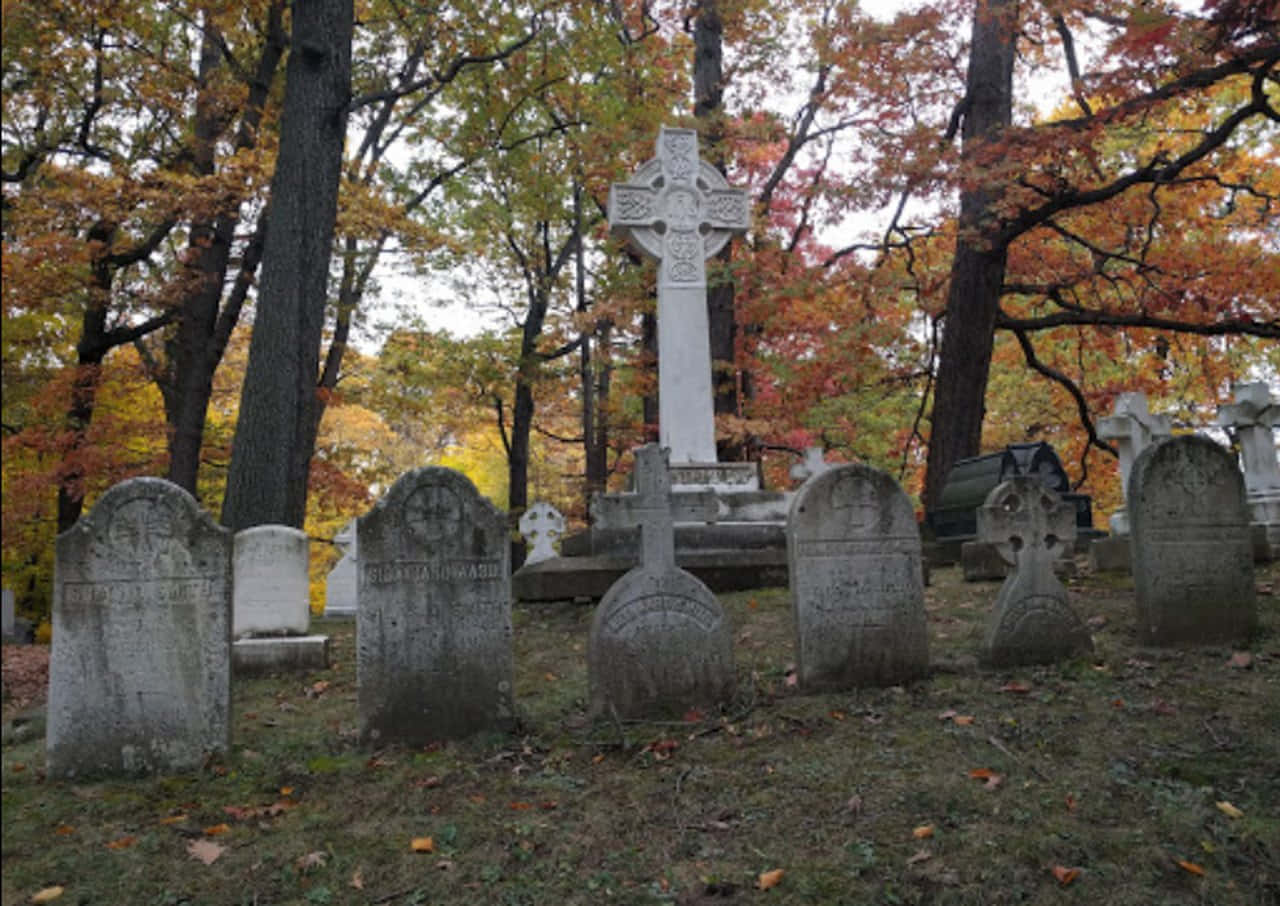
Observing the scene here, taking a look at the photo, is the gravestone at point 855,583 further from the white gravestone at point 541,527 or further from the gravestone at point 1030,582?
the white gravestone at point 541,527

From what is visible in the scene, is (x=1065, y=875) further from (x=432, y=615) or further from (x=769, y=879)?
(x=432, y=615)

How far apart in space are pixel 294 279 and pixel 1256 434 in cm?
1027

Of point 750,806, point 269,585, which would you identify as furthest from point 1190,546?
point 269,585

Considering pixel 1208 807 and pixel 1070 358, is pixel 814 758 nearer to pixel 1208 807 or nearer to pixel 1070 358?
pixel 1208 807

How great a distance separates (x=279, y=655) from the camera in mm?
6586

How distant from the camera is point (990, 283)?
36.9ft

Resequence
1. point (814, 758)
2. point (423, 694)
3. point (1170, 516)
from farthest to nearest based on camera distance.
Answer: point (1170, 516) → point (423, 694) → point (814, 758)

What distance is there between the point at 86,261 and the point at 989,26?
1196cm

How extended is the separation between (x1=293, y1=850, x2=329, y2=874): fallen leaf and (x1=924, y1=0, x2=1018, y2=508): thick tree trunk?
30.9 ft

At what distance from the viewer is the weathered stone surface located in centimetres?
684

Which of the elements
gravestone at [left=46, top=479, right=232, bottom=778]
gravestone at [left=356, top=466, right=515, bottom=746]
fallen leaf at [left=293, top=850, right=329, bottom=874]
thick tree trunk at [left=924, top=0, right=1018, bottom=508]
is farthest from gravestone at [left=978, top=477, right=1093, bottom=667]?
thick tree trunk at [left=924, top=0, right=1018, bottom=508]

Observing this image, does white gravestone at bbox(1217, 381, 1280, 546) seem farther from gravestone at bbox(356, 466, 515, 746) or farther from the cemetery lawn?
gravestone at bbox(356, 466, 515, 746)

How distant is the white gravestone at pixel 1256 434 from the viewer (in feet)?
29.1

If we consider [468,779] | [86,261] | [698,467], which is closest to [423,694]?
[468,779]
